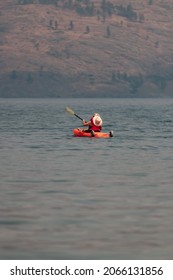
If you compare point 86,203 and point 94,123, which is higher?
point 86,203

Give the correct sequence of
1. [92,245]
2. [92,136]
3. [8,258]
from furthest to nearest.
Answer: [92,136]
[92,245]
[8,258]

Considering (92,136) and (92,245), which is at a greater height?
(92,245)

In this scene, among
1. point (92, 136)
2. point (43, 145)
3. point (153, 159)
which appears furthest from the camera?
point (92, 136)

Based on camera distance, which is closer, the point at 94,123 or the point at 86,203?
the point at 86,203

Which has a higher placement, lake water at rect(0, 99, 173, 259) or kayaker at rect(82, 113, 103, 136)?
lake water at rect(0, 99, 173, 259)

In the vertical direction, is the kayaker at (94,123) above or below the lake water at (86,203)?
below

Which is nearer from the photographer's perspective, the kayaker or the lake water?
the lake water

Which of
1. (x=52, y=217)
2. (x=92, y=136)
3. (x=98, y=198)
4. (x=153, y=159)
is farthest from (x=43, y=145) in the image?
(x=52, y=217)

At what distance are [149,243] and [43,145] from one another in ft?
129

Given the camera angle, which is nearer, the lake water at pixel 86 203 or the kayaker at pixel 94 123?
the lake water at pixel 86 203

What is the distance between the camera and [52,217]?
33.8 metres
